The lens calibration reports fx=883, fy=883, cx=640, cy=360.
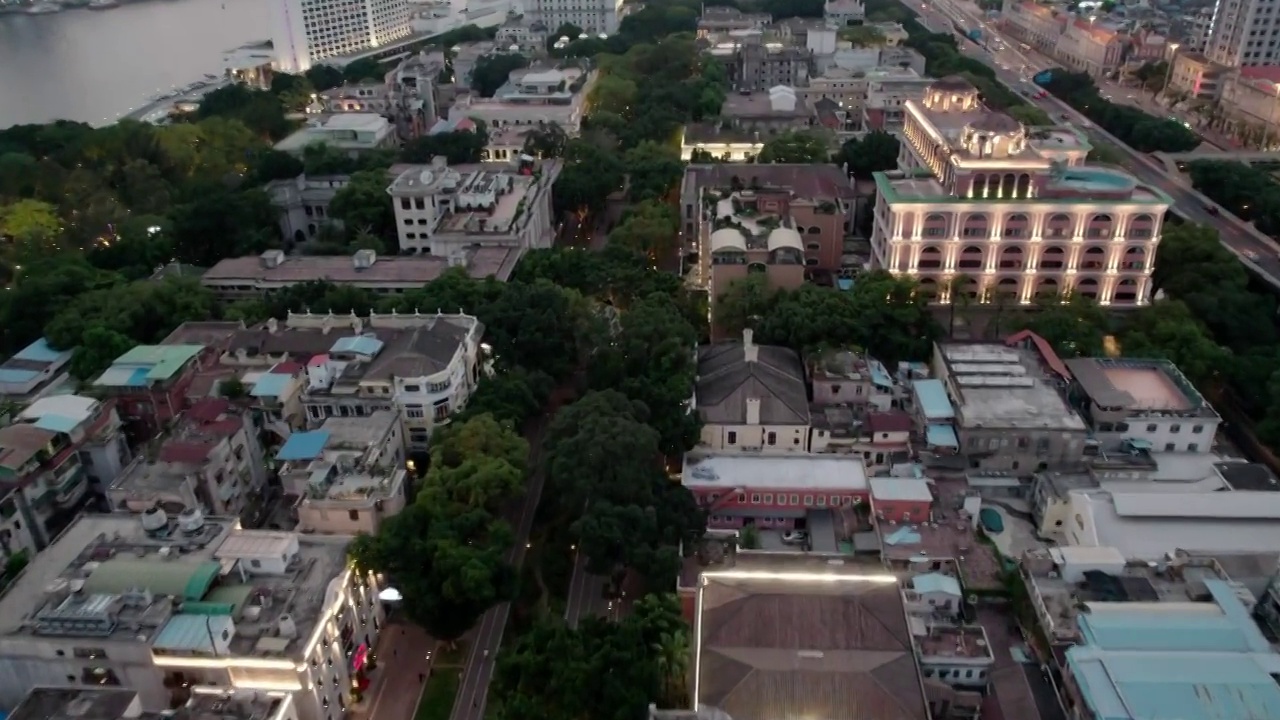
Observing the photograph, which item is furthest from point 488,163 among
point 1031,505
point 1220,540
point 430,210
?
point 1220,540

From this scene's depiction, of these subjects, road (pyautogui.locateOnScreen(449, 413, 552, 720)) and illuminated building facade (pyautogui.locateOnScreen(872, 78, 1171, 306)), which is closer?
road (pyautogui.locateOnScreen(449, 413, 552, 720))

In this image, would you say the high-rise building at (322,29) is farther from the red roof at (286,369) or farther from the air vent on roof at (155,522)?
the air vent on roof at (155,522)

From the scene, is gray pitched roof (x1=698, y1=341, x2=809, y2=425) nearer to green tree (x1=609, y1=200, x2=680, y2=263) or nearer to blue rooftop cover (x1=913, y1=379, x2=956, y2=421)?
blue rooftop cover (x1=913, y1=379, x2=956, y2=421)

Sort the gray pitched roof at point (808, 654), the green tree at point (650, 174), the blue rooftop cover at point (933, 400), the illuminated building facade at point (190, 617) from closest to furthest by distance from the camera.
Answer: the gray pitched roof at point (808, 654) → the illuminated building facade at point (190, 617) → the blue rooftop cover at point (933, 400) → the green tree at point (650, 174)

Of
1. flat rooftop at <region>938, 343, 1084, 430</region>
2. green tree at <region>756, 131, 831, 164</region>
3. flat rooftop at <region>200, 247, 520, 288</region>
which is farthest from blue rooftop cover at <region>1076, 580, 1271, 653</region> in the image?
green tree at <region>756, 131, 831, 164</region>

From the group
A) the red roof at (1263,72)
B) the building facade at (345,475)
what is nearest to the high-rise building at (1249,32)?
the red roof at (1263,72)

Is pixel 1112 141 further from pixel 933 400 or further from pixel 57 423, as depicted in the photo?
pixel 57 423

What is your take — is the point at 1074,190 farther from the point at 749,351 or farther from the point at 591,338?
the point at 591,338
